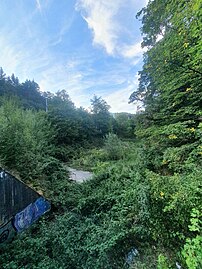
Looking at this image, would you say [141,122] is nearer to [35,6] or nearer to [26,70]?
[35,6]

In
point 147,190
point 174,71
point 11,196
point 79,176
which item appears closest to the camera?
point 147,190

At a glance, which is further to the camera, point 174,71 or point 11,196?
point 174,71

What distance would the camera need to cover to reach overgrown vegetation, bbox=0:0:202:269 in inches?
122

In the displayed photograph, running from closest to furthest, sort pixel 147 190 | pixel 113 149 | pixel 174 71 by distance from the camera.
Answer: pixel 147 190, pixel 174 71, pixel 113 149

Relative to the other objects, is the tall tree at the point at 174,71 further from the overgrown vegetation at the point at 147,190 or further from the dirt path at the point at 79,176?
the dirt path at the point at 79,176

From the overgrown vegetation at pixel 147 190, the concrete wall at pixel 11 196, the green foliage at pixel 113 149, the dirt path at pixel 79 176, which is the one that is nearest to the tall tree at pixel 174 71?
the overgrown vegetation at pixel 147 190

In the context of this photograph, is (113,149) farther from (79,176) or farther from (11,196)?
(11,196)

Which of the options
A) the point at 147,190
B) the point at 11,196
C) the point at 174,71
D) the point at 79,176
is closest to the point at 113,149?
the point at 79,176

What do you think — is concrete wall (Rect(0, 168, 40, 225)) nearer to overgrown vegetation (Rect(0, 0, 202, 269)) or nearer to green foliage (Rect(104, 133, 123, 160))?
overgrown vegetation (Rect(0, 0, 202, 269))

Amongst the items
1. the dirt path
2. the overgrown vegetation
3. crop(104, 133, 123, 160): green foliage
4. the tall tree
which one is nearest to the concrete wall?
the overgrown vegetation

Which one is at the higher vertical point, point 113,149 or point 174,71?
point 174,71

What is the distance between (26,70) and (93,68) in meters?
3.78

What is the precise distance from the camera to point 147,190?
12.0 ft

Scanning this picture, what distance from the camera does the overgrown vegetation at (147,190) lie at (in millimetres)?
3104
